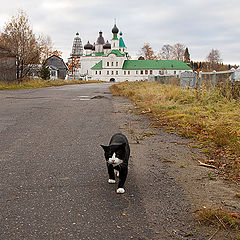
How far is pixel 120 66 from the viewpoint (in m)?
111

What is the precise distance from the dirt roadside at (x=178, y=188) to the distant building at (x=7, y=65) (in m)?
22.9

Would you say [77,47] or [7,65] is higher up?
[77,47]

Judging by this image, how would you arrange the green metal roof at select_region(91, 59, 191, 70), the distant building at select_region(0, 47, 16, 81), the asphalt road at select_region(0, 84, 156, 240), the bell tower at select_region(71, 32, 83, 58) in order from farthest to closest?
1. the bell tower at select_region(71, 32, 83, 58)
2. the green metal roof at select_region(91, 59, 191, 70)
3. the distant building at select_region(0, 47, 16, 81)
4. the asphalt road at select_region(0, 84, 156, 240)

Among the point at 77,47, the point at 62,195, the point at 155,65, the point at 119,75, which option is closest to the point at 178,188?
the point at 62,195

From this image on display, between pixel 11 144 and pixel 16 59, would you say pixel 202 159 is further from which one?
pixel 16 59

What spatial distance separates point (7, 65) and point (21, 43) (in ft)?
7.81

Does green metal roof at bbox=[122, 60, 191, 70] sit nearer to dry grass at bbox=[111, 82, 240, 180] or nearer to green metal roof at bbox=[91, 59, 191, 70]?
green metal roof at bbox=[91, 59, 191, 70]

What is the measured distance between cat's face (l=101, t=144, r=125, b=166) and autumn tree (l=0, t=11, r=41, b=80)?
983 inches

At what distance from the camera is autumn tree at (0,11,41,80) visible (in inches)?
1010

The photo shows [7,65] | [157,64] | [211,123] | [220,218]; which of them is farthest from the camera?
[157,64]

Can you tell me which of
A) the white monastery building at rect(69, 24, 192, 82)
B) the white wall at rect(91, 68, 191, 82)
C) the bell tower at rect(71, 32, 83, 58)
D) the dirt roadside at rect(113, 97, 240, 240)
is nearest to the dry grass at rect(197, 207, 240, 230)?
the dirt roadside at rect(113, 97, 240, 240)

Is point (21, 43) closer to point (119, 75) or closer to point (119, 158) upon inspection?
point (119, 158)

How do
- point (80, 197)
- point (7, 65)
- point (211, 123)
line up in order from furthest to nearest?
point (7, 65) → point (211, 123) → point (80, 197)

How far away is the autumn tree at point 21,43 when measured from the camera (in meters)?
25.7
